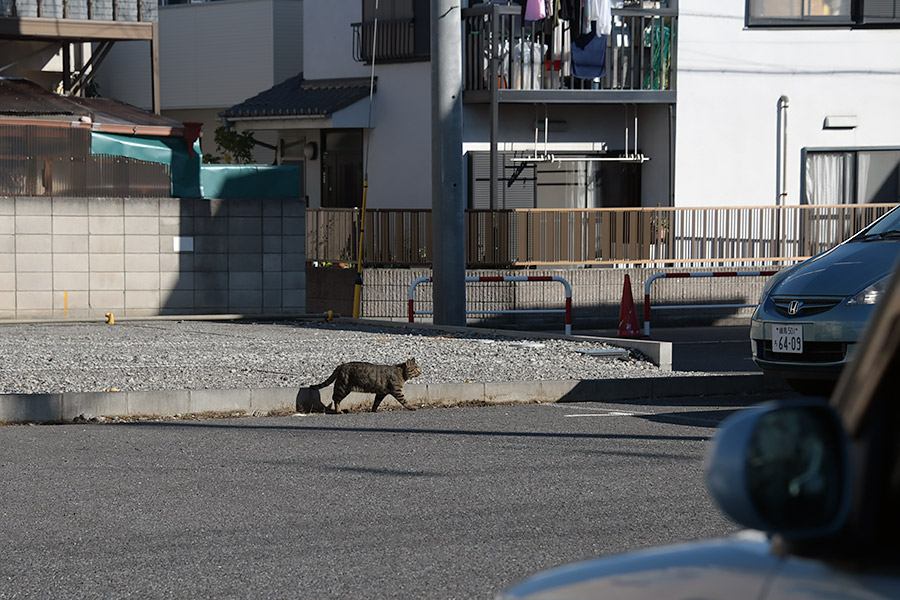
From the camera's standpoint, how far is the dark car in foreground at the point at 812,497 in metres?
1.62

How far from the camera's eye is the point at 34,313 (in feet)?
50.9

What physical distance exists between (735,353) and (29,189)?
30.0ft

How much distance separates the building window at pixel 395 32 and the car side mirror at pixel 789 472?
63.9ft

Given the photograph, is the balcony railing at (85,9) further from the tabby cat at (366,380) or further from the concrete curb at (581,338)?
→ the tabby cat at (366,380)

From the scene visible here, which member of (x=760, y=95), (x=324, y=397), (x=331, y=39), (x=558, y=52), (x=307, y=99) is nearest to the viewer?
(x=324, y=397)

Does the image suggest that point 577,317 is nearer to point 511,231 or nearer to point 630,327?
point 511,231

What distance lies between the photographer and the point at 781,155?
2139cm

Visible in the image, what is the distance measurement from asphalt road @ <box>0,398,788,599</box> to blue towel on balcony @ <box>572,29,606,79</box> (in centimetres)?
1167

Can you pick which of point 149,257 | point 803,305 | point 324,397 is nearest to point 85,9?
point 149,257

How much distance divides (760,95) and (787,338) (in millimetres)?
13011

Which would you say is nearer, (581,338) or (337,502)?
(337,502)

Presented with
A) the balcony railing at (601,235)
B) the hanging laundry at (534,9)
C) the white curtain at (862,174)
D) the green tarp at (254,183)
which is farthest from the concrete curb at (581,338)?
the white curtain at (862,174)

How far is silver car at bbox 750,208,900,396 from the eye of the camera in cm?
880

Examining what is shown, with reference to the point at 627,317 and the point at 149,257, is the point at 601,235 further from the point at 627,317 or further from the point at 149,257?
the point at 149,257
